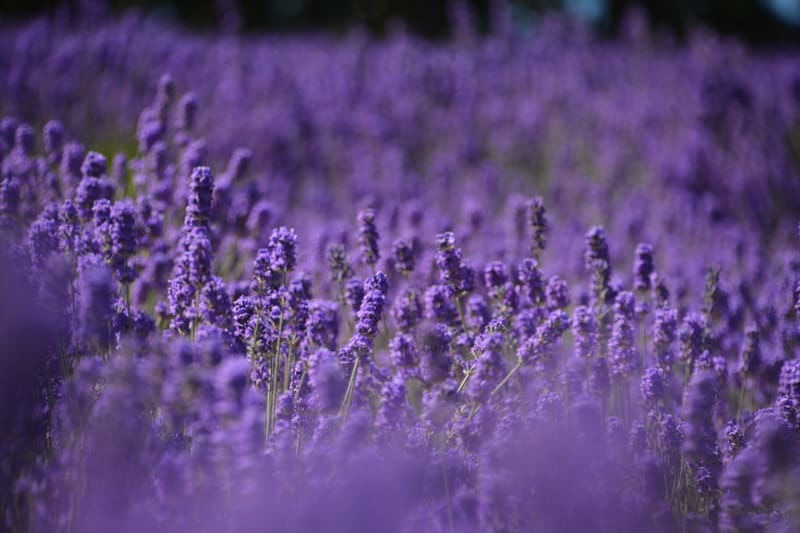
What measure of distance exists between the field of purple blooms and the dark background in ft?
36.2

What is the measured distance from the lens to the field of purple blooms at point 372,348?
4.79 feet

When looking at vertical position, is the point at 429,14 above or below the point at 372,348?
above

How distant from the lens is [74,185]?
2832 mm

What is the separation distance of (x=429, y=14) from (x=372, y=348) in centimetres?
1564

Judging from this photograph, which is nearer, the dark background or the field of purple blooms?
the field of purple blooms

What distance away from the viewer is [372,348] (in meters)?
2.06

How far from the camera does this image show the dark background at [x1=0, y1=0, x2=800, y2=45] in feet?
51.4

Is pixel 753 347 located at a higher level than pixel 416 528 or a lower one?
higher

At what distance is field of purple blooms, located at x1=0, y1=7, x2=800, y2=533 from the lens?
4.79 ft

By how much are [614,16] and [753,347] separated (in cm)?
1611

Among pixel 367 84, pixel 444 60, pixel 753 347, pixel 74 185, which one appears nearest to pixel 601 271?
pixel 753 347

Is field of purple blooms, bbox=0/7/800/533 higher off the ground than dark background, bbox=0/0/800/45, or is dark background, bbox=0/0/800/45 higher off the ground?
dark background, bbox=0/0/800/45

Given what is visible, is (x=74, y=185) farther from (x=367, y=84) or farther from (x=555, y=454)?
(x=367, y=84)

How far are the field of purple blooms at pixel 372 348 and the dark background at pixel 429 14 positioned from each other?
11040mm
